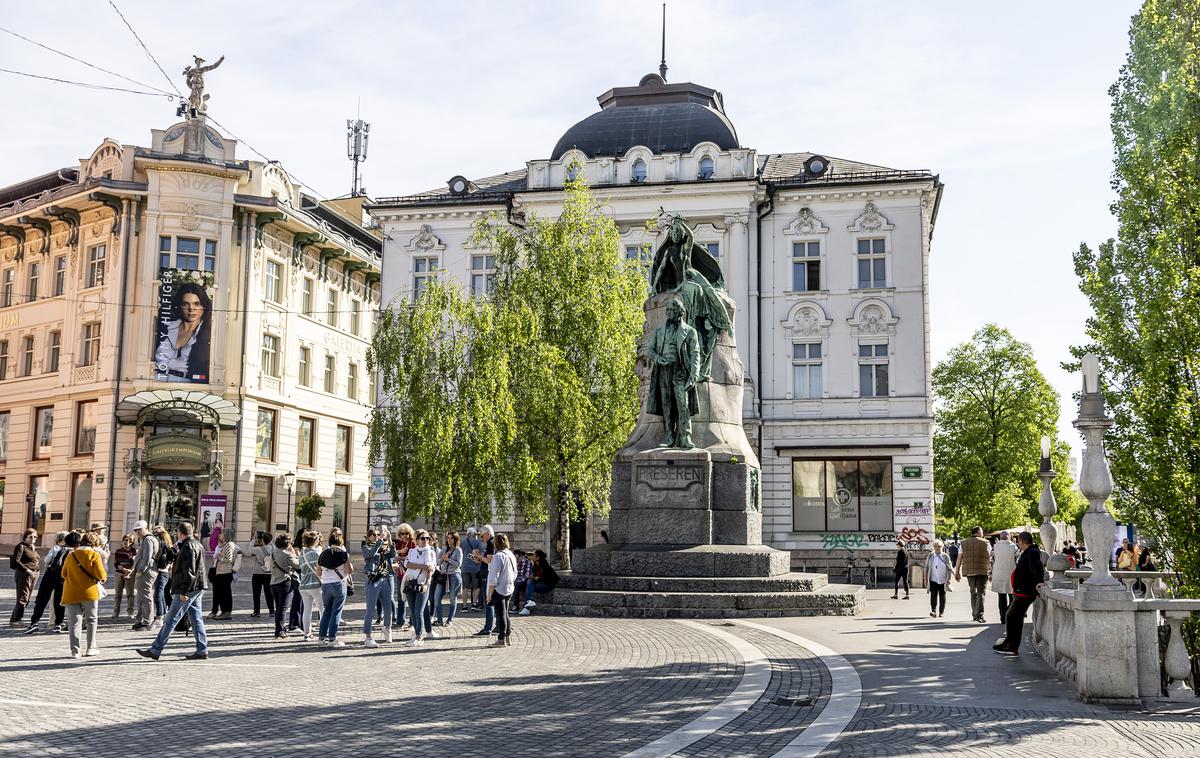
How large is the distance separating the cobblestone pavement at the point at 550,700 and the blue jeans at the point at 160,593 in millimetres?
1797

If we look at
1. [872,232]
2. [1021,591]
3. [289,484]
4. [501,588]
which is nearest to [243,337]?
[289,484]

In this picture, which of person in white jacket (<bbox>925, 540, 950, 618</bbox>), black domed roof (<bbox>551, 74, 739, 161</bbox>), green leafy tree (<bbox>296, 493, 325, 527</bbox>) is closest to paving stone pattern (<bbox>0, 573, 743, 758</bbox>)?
person in white jacket (<bbox>925, 540, 950, 618</bbox>)

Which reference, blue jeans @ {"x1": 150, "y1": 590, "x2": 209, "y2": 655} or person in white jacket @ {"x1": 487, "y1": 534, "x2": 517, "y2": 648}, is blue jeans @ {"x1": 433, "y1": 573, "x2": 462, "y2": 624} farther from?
blue jeans @ {"x1": 150, "y1": 590, "x2": 209, "y2": 655}

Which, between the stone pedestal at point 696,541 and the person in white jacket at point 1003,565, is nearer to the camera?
the stone pedestal at point 696,541

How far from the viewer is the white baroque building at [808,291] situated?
3494 centimetres

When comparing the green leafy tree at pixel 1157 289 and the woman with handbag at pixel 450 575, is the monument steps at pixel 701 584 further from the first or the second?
the green leafy tree at pixel 1157 289

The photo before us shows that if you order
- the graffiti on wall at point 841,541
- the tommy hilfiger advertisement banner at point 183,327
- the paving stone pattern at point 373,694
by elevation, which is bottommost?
the paving stone pattern at point 373,694

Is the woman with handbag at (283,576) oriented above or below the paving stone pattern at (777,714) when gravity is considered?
above

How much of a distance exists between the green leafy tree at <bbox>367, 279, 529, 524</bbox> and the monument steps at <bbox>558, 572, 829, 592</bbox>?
7790mm

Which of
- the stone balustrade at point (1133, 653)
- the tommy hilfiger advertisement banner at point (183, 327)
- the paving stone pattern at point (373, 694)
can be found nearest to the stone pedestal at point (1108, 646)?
the stone balustrade at point (1133, 653)

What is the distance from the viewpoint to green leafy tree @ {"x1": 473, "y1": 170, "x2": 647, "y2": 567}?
25.3m

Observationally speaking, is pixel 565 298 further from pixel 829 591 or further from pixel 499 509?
pixel 829 591

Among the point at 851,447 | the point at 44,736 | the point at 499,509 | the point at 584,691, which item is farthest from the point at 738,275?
the point at 44,736

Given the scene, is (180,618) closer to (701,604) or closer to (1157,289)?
(701,604)
